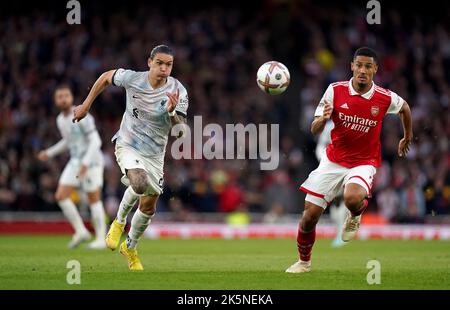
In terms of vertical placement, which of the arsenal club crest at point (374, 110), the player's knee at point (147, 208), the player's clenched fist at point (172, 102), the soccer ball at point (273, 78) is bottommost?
the player's knee at point (147, 208)

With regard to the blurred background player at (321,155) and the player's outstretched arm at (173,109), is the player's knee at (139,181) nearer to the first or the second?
the player's outstretched arm at (173,109)

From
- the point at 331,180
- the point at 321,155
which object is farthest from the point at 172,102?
the point at 321,155

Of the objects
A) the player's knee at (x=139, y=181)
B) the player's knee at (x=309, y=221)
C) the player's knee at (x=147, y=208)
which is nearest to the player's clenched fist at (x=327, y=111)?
the player's knee at (x=309, y=221)

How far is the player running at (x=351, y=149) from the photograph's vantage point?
1134 centimetres

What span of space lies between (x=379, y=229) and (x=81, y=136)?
797 cm

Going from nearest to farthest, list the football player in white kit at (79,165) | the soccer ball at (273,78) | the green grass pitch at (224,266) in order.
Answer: the green grass pitch at (224,266), the soccer ball at (273,78), the football player in white kit at (79,165)

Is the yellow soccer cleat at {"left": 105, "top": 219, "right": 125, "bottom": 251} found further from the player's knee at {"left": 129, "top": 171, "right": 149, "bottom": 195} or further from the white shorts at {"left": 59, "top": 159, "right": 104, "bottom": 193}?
the white shorts at {"left": 59, "top": 159, "right": 104, "bottom": 193}

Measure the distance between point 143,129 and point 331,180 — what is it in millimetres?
2416

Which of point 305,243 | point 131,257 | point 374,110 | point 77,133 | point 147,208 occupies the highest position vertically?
point 374,110

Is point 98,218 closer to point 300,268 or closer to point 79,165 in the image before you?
point 79,165

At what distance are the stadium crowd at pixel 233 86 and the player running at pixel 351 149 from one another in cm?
1056

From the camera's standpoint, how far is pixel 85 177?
1712 cm

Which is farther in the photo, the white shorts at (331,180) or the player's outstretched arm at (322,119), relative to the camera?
the white shorts at (331,180)
